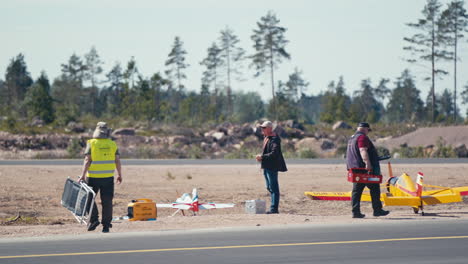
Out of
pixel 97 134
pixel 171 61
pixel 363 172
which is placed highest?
pixel 171 61

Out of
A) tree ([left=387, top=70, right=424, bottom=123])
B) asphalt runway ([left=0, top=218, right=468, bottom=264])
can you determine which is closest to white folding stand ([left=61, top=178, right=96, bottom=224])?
asphalt runway ([left=0, top=218, right=468, bottom=264])

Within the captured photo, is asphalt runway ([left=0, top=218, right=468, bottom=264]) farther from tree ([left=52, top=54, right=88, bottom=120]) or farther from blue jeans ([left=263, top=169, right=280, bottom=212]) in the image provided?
tree ([left=52, top=54, right=88, bottom=120])

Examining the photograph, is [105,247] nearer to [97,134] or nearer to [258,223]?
→ [97,134]

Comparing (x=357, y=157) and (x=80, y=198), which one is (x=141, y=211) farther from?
(x=357, y=157)

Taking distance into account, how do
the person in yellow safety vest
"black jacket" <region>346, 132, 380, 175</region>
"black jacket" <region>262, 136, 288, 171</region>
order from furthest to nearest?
"black jacket" <region>262, 136, 288, 171</region>, "black jacket" <region>346, 132, 380, 175</region>, the person in yellow safety vest

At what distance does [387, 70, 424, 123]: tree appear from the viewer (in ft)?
415

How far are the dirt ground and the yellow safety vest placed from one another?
1.19 meters

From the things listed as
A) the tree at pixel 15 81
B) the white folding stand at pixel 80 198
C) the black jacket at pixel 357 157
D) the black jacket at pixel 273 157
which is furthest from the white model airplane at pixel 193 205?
the tree at pixel 15 81

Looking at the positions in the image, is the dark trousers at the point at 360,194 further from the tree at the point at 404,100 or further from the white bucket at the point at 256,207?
the tree at the point at 404,100

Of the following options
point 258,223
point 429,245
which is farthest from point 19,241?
point 429,245

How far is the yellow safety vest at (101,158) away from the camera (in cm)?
1242

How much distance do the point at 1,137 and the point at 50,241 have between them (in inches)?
1867

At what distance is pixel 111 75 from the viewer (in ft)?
Result: 388

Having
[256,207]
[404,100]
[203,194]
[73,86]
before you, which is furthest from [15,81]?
[256,207]
